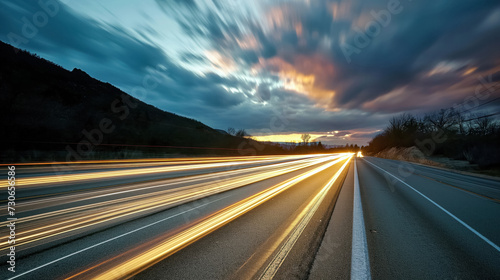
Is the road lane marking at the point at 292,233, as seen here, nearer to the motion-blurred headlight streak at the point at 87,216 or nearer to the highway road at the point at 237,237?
the highway road at the point at 237,237

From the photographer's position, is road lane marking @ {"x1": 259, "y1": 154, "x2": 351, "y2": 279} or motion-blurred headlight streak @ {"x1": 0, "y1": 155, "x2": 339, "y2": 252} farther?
motion-blurred headlight streak @ {"x1": 0, "y1": 155, "x2": 339, "y2": 252}

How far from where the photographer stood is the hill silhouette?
62.6ft

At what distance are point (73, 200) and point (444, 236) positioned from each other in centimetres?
911

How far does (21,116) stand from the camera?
78.4 ft

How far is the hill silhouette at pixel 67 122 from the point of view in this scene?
→ 1909 cm

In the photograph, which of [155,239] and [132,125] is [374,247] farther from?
[132,125]

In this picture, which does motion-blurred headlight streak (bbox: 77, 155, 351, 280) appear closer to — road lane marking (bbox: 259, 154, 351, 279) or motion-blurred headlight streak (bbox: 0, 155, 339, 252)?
road lane marking (bbox: 259, 154, 351, 279)

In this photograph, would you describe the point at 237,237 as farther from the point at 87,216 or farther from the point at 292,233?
the point at 87,216

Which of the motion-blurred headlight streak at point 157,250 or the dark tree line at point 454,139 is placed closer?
the motion-blurred headlight streak at point 157,250

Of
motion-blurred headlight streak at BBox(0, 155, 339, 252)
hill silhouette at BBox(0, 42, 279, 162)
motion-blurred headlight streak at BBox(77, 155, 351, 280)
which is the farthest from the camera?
hill silhouette at BBox(0, 42, 279, 162)

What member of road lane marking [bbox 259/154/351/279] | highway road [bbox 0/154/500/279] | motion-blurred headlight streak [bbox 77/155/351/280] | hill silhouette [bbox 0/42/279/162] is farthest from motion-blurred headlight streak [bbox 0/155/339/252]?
hill silhouette [bbox 0/42/279/162]

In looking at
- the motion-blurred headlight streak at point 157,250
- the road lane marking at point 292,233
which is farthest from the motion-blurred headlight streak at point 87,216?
the road lane marking at point 292,233

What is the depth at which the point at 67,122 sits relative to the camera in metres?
30.4

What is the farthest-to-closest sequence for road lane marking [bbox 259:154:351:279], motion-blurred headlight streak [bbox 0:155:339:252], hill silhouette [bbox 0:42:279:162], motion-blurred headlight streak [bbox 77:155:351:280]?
1. hill silhouette [bbox 0:42:279:162]
2. motion-blurred headlight streak [bbox 0:155:339:252]
3. road lane marking [bbox 259:154:351:279]
4. motion-blurred headlight streak [bbox 77:155:351:280]
